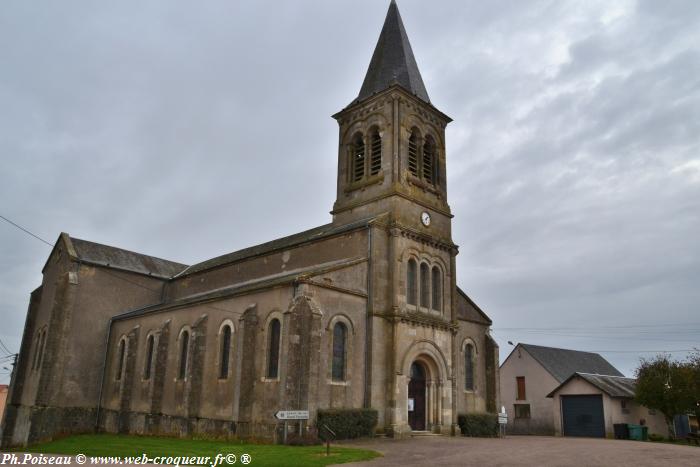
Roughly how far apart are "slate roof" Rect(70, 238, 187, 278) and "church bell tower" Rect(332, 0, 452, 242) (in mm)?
16711

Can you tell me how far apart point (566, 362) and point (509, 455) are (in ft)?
97.1

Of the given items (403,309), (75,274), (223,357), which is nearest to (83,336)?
(75,274)

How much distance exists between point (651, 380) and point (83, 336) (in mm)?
34118

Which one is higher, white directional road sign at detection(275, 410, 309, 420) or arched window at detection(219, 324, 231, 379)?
arched window at detection(219, 324, 231, 379)

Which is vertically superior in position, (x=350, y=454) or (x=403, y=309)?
(x=403, y=309)

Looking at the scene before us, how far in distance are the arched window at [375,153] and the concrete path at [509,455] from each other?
45.0 feet

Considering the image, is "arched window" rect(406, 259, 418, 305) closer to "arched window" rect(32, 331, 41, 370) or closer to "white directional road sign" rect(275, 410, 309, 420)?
"white directional road sign" rect(275, 410, 309, 420)

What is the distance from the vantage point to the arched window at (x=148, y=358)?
1248 inches

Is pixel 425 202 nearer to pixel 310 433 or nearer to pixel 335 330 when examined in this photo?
pixel 335 330

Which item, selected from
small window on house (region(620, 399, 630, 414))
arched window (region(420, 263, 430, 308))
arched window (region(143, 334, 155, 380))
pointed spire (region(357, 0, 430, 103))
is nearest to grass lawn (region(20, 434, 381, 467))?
arched window (region(143, 334, 155, 380))

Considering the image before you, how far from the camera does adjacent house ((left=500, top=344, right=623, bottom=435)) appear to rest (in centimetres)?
4062

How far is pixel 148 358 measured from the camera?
105ft

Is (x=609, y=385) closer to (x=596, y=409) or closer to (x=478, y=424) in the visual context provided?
(x=596, y=409)

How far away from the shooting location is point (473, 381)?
2995 cm
